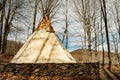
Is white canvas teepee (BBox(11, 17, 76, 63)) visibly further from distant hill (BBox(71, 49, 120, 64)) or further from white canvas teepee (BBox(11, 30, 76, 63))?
distant hill (BBox(71, 49, 120, 64))

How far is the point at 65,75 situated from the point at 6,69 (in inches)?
151

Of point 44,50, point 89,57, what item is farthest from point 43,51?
point 89,57

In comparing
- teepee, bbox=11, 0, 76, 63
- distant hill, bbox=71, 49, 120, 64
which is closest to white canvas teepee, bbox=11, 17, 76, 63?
teepee, bbox=11, 0, 76, 63

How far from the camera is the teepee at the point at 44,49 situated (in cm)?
1345

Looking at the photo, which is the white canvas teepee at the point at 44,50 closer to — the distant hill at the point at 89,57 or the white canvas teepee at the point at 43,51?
the white canvas teepee at the point at 43,51

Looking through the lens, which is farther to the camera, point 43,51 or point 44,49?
point 44,49

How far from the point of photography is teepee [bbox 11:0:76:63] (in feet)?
44.1

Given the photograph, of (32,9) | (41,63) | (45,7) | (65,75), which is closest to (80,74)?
(65,75)

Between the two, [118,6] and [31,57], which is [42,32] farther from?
[118,6]

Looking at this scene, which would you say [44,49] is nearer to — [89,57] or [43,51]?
[43,51]

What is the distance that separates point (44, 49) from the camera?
46.4 feet

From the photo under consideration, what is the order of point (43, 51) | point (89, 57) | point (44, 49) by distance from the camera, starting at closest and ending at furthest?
1. point (43, 51)
2. point (44, 49)
3. point (89, 57)

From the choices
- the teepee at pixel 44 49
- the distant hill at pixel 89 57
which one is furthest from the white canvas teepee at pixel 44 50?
the distant hill at pixel 89 57

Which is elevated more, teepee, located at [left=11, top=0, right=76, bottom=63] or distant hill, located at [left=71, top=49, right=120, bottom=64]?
teepee, located at [left=11, top=0, right=76, bottom=63]
